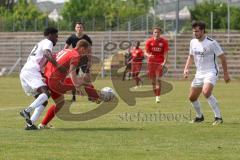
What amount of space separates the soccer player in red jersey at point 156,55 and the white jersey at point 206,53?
6.54 metres

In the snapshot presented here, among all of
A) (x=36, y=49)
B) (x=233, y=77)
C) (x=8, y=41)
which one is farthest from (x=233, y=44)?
(x=36, y=49)

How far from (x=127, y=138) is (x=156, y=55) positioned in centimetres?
1070

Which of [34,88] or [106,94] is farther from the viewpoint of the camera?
[106,94]

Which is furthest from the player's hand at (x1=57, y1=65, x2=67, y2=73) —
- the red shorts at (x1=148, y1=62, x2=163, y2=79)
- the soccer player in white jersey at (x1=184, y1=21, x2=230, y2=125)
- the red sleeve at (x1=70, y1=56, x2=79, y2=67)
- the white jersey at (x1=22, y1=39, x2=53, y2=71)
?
the red shorts at (x1=148, y1=62, x2=163, y2=79)

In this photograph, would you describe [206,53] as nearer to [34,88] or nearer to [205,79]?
[205,79]

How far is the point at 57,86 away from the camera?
13820 millimetres

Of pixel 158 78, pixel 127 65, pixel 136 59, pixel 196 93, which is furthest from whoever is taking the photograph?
pixel 127 65

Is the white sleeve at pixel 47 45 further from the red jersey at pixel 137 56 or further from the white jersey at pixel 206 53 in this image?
the red jersey at pixel 137 56

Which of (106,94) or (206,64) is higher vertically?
(206,64)

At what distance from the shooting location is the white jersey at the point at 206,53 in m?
14.8

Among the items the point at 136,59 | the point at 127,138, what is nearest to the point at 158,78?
the point at 127,138

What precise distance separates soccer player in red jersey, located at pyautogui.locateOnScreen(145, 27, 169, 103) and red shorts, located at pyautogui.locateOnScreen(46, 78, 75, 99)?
7610mm

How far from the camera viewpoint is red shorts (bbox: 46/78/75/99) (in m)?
13.7

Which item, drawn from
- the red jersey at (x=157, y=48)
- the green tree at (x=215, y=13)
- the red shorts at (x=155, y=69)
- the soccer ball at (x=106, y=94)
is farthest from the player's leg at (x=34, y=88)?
the green tree at (x=215, y=13)
